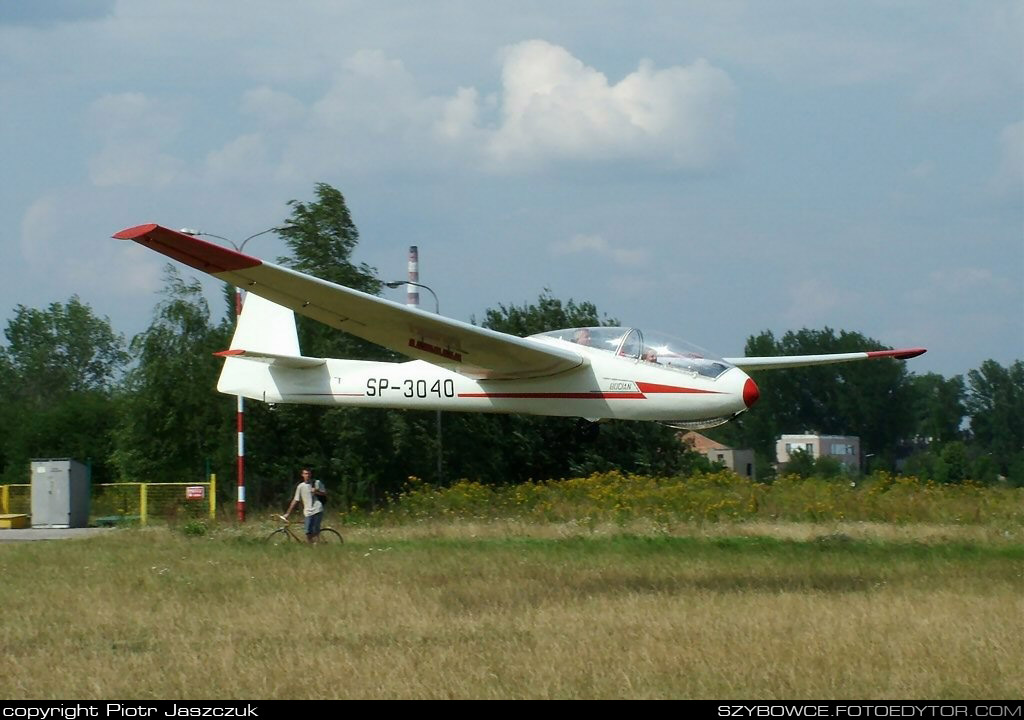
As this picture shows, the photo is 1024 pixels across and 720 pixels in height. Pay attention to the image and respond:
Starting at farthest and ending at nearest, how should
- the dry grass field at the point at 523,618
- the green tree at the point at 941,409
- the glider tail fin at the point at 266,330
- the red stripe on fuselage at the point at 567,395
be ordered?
1. the green tree at the point at 941,409
2. the glider tail fin at the point at 266,330
3. the red stripe on fuselage at the point at 567,395
4. the dry grass field at the point at 523,618

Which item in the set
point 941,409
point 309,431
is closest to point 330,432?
point 309,431

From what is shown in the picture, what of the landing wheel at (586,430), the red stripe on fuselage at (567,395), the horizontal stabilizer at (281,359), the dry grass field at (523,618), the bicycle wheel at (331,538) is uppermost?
the horizontal stabilizer at (281,359)

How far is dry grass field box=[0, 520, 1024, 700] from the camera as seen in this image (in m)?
10.6

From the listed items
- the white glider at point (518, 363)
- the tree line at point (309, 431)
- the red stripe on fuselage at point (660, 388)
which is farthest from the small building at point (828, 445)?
the red stripe on fuselage at point (660, 388)

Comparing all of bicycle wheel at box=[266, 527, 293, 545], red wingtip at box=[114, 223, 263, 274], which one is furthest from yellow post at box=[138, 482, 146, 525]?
red wingtip at box=[114, 223, 263, 274]

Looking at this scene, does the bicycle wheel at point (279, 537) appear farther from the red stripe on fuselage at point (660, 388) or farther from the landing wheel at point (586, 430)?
the red stripe on fuselage at point (660, 388)

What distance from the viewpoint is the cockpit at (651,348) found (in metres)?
15.4

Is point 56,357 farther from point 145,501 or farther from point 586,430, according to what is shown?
point 586,430

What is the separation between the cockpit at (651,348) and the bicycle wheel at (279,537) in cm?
908

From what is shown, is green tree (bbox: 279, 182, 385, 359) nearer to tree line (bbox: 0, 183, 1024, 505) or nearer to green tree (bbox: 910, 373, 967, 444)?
tree line (bbox: 0, 183, 1024, 505)

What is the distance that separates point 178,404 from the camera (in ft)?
133

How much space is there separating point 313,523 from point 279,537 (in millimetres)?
2118

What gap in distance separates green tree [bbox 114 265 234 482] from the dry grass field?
15.5 m

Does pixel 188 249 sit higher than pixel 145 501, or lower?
higher
